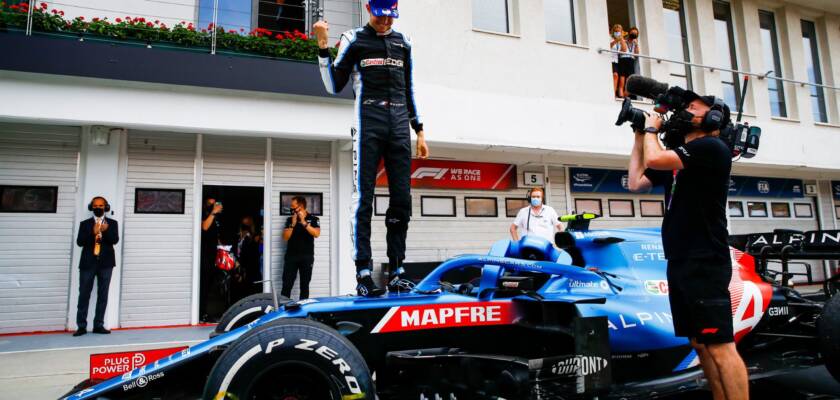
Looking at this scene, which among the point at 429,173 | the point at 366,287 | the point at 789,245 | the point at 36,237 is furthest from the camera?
the point at 429,173

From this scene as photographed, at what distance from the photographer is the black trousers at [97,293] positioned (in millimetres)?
6871

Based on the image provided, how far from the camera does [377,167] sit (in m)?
3.08

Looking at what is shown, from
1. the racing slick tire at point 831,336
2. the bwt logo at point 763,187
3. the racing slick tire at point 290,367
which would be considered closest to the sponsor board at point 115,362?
the racing slick tire at point 290,367

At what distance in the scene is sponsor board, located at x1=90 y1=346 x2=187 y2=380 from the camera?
2568 millimetres

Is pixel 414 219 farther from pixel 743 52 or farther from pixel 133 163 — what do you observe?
pixel 743 52

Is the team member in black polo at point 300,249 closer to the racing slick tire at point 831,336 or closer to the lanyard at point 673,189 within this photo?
the lanyard at point 673,189

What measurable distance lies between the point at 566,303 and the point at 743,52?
14.1m

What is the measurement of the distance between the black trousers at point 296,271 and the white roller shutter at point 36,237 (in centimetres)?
318

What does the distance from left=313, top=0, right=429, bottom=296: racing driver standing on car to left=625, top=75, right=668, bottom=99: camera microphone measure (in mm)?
1347

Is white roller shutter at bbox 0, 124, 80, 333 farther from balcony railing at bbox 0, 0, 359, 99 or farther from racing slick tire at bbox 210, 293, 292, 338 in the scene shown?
racing slick tire at bbox 210, 293, 292, 338

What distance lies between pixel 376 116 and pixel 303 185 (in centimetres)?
624

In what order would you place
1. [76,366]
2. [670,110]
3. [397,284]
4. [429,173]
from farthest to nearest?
[429,173]
[76,366]
[397,284]
[670,110]

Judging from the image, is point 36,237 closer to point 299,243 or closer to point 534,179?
point 299,243

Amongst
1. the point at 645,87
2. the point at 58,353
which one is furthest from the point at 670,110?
the point at 58,353
